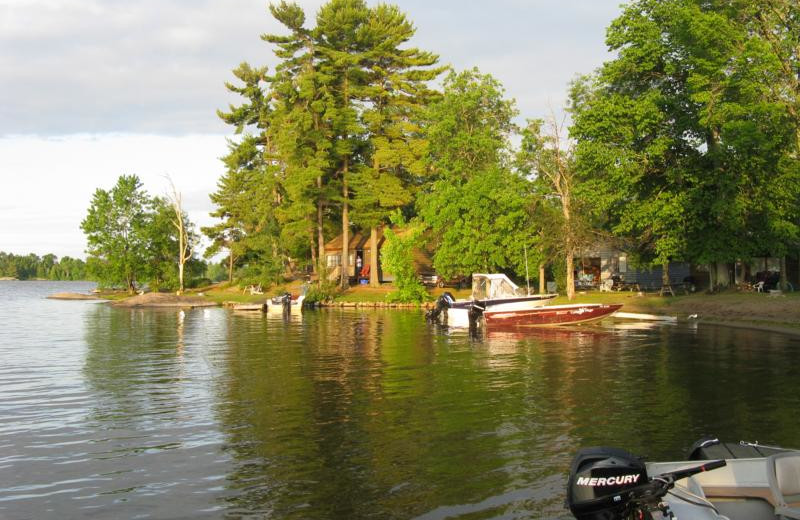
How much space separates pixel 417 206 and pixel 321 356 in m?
40.6

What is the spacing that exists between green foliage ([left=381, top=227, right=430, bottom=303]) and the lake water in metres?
28.7

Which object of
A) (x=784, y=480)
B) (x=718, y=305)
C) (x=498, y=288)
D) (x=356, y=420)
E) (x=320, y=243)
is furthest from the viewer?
(x=320, y=243)

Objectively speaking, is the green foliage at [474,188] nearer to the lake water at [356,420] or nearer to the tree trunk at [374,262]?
the tree trunk at [374,262]

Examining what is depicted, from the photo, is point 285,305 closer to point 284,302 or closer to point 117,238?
point 284,302

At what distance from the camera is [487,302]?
39625 mm

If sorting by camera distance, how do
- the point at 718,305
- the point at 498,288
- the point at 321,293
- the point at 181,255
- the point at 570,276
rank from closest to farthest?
1. the point at 718,305
2. the point at 498,288
3. the point at 570,276
4. the point at 321,293
5. the point at 181,255

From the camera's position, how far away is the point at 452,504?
10.2 m

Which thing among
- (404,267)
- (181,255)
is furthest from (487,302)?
(181,255)

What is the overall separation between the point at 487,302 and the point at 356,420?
2479 centimetres

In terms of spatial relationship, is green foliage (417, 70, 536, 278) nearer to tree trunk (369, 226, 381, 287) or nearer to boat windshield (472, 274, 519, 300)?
tree trunk (369, 226, 381, 287)

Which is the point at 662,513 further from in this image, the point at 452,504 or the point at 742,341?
the point at 742,341

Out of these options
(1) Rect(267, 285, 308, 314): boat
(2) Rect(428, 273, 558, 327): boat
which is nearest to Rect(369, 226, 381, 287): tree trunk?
(1) Rect(267, 285, 308, 314): boat

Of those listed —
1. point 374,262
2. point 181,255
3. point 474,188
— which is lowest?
point 374,262

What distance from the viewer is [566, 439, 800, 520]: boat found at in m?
7.88
